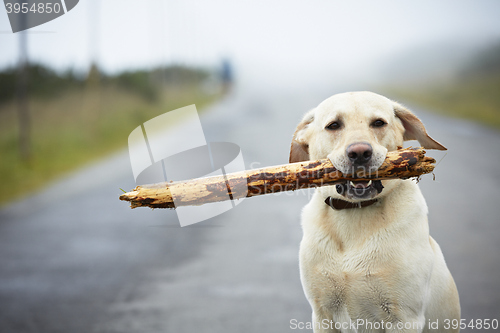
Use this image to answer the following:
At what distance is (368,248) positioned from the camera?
2795mm

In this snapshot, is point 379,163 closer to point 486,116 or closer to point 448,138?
point 448,138

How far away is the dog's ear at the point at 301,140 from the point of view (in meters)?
3.25

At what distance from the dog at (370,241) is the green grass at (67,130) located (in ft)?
29.0

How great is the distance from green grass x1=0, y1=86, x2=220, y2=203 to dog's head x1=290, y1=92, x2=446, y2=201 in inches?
348

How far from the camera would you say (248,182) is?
8.67 feet

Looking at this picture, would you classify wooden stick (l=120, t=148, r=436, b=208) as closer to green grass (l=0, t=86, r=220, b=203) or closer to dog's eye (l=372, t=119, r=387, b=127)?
dog's eye (l=372, t=119, r=387, b=127)

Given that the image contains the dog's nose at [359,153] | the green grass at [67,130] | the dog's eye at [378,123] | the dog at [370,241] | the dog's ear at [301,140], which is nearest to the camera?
the dog's nose at [359,153]

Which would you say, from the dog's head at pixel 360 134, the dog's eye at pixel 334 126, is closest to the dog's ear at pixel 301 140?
the dog's head at pixel 360 134

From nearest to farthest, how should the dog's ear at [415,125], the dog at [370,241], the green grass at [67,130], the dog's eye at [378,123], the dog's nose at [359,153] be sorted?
the dog's nose at [359,153], the dog at [370,241], the dog's eye at [378,123], the dog's ear at [415,125], the green grass at [67,130]

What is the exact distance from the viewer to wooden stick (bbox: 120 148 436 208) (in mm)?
2580

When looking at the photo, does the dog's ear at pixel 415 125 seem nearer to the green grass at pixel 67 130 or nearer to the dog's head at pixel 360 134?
the dog's head at pixel 360 134

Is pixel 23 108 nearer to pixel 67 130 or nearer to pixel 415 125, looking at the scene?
pixel 67 130

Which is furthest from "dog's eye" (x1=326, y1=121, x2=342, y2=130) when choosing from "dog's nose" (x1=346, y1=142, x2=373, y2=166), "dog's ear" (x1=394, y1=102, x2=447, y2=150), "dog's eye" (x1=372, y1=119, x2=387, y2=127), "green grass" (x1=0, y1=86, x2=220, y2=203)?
"green grass" (x1=0, y1=86, x2=220, y2=203)

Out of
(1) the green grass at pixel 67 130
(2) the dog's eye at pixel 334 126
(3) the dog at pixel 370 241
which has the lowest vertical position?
(1) the green grass at pixel 67 130
